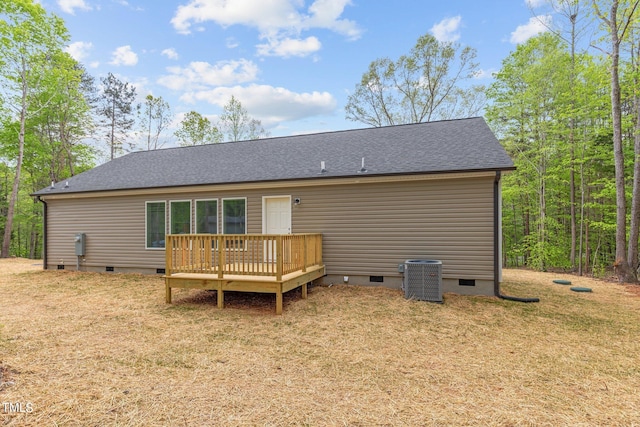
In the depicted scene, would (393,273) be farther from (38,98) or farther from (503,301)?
(38,98)

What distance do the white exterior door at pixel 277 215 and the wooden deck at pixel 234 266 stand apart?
1.41m

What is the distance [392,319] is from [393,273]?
1.95 m

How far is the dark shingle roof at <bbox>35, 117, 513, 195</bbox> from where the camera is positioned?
22.0 feet

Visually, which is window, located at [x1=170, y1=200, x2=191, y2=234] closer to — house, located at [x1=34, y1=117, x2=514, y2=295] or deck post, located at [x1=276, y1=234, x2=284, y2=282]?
house, located at [x1=34, y1=117, x2=514, y2=295]

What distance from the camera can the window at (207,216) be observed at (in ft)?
26.6

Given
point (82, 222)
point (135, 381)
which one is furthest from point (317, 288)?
point (82, 222)

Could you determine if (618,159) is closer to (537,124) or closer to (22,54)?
(537,124)

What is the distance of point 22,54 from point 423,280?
19.1 meters

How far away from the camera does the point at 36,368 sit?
3.06 meters

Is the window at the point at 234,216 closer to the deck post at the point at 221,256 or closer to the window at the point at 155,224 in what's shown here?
the window at the point at 155,224

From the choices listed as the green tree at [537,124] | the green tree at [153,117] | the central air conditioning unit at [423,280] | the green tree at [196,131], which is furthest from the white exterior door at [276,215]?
the green tree at [153,117]

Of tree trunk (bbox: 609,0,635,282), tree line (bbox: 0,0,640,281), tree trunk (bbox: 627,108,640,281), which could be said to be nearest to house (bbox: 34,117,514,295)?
tree trunk (bbox: 609,0,635,282)

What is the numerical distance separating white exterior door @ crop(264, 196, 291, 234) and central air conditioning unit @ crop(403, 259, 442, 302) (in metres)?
3.03

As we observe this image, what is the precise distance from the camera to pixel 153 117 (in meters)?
20.3
